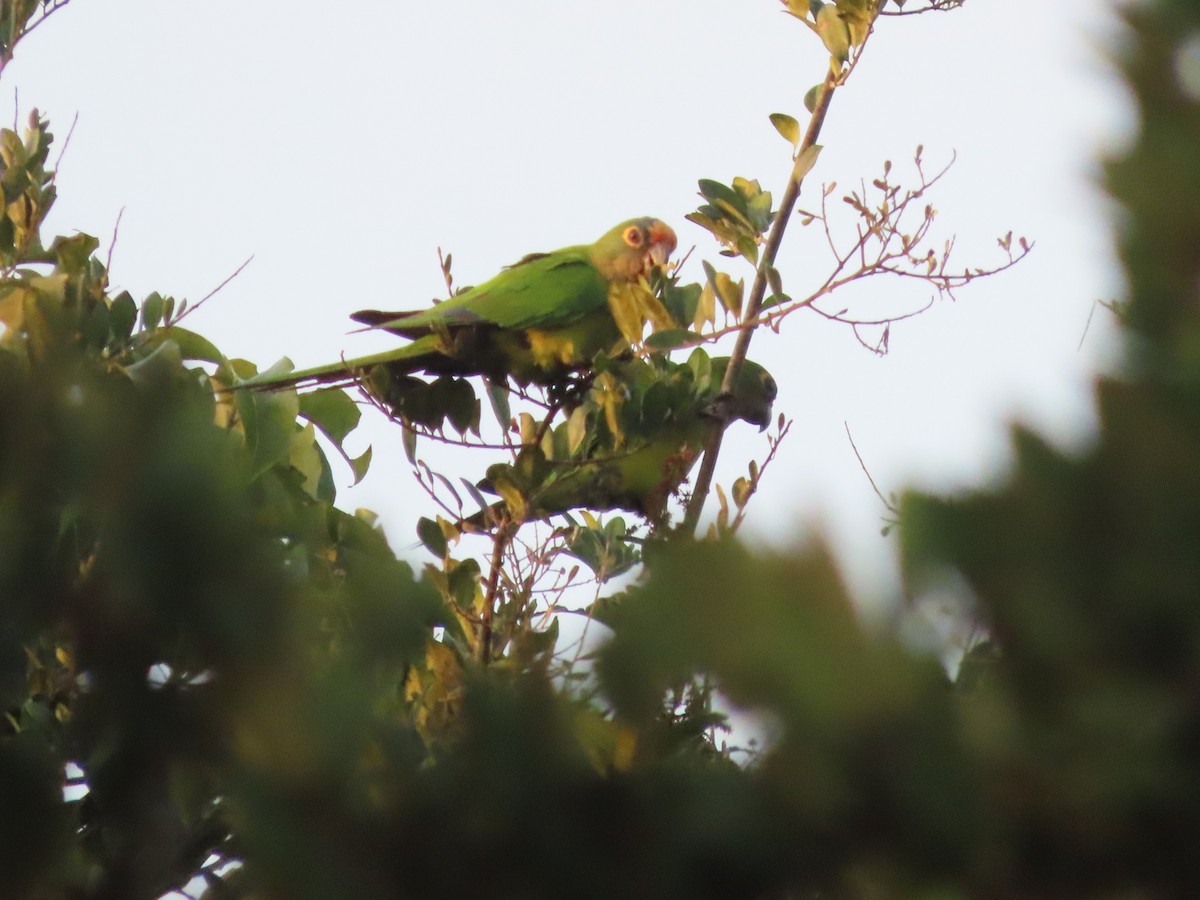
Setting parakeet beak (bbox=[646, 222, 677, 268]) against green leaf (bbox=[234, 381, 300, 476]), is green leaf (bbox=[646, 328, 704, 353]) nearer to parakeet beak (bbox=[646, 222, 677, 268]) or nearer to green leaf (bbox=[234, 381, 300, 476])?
green leaf (bbox=[234, 381, 300, 476])

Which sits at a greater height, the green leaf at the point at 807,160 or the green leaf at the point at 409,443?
the green leaf at the point at 807,160

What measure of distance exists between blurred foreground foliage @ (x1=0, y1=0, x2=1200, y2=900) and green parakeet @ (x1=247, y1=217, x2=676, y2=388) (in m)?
3.33

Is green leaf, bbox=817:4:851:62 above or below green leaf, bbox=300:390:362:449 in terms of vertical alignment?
above

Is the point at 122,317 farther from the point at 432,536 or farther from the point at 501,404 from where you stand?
the point at 501,404

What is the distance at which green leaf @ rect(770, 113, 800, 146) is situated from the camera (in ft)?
10.0

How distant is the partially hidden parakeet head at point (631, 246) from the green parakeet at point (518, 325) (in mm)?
35

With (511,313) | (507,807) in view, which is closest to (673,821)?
(507,807)

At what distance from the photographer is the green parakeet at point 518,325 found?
461 centimetres

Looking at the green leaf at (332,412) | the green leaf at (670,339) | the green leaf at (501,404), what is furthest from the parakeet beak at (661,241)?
the green leaf at (670,339)

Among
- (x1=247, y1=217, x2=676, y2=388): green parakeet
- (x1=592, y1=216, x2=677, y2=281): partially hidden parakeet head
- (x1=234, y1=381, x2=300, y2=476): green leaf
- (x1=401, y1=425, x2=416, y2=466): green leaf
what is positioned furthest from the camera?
(x1=592, y1=216, x2=677, y2=281): partially hidden parakeet head

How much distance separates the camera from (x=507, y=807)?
75 centimetres

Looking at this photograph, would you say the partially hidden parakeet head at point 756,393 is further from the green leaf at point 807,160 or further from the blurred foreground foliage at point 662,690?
the blurred foreground foliage at point 662,690

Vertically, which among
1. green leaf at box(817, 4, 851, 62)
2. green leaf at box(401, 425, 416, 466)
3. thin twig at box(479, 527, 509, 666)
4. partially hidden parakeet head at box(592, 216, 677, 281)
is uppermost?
partially hidden parakeet head at box(592, 216, 677, 281)

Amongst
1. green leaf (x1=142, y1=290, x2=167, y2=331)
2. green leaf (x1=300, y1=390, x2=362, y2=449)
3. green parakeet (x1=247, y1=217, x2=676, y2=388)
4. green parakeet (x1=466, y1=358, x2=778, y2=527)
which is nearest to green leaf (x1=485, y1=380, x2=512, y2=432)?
green parakeet (x1=466, y1=358, x2=778, y2=527)
